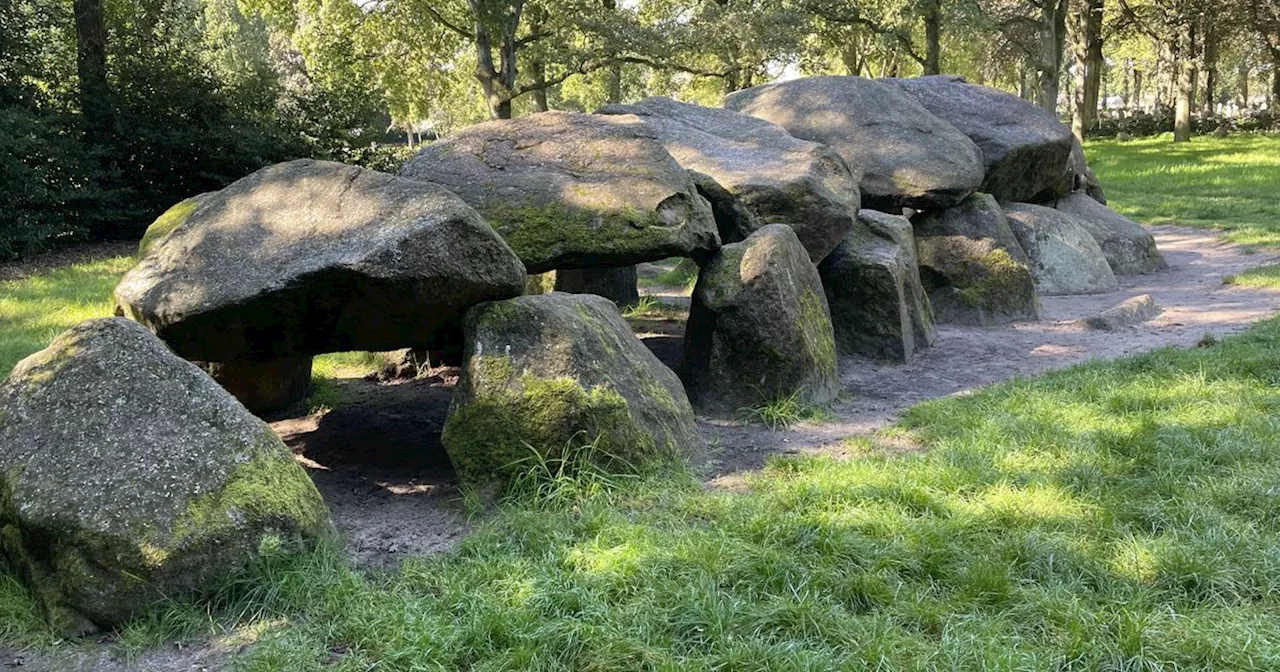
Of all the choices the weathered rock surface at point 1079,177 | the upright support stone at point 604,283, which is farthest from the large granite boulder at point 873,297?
the weathered rock surface at point 1079,177

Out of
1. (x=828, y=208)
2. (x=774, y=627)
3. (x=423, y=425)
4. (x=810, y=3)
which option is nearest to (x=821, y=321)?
(x=828, y=208)

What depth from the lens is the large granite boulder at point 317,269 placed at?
15.0 feet

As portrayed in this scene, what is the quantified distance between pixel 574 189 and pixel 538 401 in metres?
1.92

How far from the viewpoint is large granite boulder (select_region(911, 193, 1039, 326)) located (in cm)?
944

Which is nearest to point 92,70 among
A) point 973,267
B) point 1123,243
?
point 973,267

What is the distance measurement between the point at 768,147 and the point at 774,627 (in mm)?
5654

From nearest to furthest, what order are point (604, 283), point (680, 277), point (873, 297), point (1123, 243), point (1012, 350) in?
point (873, 297) < point (1012, 350) < point (604, 283) < point (1123, 243) < point (680, 277)

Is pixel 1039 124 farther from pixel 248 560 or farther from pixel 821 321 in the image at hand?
pixel 248 560

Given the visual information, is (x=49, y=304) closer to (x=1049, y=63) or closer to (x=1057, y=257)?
(x=1057, y=257)

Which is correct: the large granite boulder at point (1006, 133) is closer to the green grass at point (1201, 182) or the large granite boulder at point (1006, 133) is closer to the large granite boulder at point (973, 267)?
the large granite boulder at point (973, 267)

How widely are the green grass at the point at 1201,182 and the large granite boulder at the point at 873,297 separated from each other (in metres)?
7.47

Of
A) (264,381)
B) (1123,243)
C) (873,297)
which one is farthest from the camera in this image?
(1123,243)

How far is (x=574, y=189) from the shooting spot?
6109mm

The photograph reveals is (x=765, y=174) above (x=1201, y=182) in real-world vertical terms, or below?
above
